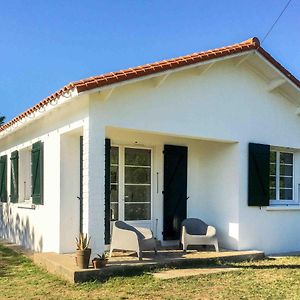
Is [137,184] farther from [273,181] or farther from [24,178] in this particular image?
[273,181]

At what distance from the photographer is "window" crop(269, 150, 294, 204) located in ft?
36.7

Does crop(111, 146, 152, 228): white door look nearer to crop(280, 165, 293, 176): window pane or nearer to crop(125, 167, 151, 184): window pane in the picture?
crop(125, 167, 151, 184): window pane

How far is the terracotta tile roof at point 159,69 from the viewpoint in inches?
295

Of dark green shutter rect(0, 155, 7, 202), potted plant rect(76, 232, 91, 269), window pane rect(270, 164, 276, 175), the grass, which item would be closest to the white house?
window pane rect(270, 164, 276, 175)

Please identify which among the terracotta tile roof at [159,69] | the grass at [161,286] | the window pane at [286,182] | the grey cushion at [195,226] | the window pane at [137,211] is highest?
the terracotta tile roof at [159,69]

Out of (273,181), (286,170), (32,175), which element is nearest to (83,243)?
(32,175)

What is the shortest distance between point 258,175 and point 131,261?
3.87 meters

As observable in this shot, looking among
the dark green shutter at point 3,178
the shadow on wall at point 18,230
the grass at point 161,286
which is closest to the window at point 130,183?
the shadow on wall at point 18,230

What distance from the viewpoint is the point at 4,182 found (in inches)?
520

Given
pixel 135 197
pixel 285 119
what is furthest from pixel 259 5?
pixel 135 197

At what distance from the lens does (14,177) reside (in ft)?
39.1

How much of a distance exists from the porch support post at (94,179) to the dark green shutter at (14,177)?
454 cm

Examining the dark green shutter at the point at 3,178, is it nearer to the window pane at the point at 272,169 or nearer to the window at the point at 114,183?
the window at the point at 114,183

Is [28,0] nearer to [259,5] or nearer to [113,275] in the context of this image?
[259,5]
